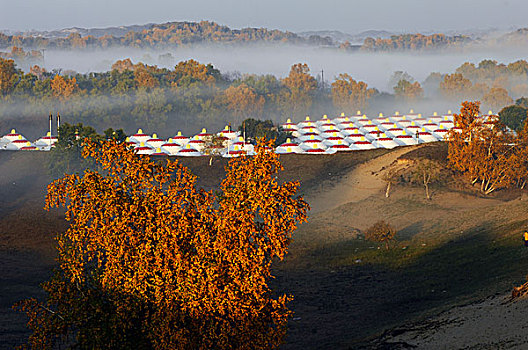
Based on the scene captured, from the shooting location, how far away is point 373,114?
137m

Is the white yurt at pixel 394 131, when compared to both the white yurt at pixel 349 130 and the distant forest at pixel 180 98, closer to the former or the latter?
the white yurt at pixel 349 130

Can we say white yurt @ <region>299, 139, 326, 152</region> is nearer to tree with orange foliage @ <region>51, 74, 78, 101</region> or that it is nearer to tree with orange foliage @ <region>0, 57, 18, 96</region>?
tree with orange foliage @ <region>51, 74, 78, 101</region>

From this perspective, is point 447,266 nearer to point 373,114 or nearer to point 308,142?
point 308,142

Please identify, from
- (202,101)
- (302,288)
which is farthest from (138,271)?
(202,101)

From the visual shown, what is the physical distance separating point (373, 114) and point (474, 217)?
97438mm

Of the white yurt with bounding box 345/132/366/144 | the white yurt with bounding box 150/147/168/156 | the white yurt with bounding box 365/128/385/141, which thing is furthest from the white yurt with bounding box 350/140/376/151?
the white yurt with bounding box 150/147/168/156

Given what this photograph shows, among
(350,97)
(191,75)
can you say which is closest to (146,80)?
(191,75)

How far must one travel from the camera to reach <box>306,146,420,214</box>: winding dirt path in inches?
2058

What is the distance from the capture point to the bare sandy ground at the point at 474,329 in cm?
1805

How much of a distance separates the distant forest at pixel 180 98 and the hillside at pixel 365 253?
42945 mm

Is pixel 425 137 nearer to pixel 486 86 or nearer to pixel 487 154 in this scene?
pixel 487 154

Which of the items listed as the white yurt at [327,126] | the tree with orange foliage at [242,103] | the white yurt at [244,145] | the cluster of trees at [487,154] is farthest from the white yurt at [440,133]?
the tree with orange foliage at [242,103]

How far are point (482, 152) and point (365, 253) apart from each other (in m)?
17.9

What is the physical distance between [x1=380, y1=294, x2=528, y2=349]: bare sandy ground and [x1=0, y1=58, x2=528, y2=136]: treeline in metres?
83.7
